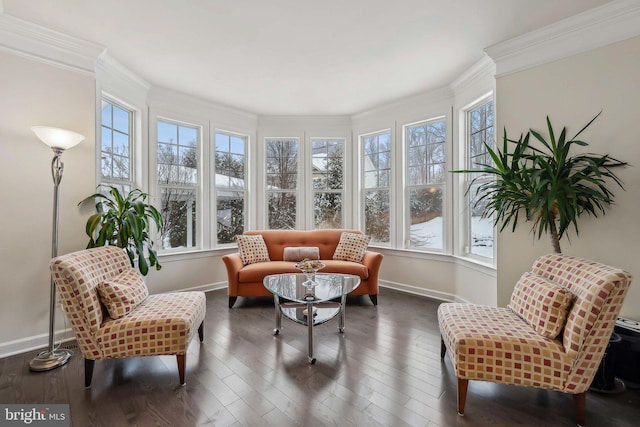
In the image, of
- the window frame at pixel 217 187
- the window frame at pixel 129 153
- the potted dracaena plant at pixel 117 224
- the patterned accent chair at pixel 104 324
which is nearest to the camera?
the patterned accent chair at pixel 104 324

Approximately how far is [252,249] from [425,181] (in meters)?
2.66

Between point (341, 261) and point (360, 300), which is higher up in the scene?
point (341, 261)

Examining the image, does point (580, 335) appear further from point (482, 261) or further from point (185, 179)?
point (185, 179)

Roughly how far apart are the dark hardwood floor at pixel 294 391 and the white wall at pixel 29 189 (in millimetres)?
391

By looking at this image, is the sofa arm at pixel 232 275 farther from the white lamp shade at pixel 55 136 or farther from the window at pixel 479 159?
the window at pixel 479 159

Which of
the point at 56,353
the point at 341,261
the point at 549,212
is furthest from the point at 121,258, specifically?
the point at 549,212

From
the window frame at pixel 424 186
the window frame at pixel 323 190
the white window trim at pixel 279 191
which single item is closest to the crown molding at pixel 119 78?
the white window trim at pixel 279 191

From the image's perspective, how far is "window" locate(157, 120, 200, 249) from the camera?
3881 millimetres

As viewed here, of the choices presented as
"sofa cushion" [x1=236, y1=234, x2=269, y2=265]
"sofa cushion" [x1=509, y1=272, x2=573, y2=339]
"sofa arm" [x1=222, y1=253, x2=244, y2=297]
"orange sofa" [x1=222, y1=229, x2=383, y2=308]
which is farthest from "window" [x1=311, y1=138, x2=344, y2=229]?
"sofa cushion" [x1=509, y1=272, x2=573, y2=339]

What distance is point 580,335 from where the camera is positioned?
1467 millimetres

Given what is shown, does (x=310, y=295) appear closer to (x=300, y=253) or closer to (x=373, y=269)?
(x=373, y=269)

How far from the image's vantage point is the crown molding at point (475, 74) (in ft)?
9.67

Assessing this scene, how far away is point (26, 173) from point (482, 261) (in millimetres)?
4621

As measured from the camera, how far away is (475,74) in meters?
3.19
